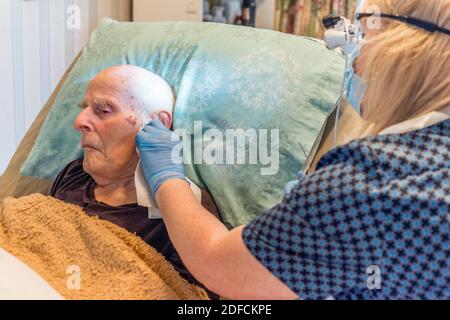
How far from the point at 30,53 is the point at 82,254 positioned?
1093mm

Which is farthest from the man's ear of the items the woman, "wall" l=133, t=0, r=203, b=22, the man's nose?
"wall" l=133, t=0, r=203, b=22

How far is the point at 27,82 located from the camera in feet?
6.69

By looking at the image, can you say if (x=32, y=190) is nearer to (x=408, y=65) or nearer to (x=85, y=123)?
(x=85, y=123)

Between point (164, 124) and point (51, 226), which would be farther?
point (164, 124)

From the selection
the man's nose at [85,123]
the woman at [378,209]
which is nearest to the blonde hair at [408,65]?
the woman at [378,209]

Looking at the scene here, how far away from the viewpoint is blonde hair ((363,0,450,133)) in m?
0.84

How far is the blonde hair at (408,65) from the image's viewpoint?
84 centimetres

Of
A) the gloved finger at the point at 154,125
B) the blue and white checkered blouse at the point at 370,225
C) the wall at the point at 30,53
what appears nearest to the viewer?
the blue and white checkered blouse at the point at 370,225

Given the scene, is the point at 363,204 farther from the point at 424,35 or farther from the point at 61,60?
the point at 61,60

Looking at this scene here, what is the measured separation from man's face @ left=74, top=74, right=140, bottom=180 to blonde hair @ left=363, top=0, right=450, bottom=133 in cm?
64

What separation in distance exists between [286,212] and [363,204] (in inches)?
4.3

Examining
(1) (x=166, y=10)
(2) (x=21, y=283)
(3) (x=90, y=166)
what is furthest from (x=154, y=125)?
(1) (x=166, y=10)

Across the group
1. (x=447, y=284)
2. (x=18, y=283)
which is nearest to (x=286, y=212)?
(x=447, y=284)

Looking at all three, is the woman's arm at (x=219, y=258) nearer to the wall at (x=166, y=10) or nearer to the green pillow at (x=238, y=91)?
the green pillow at (x=238, y=91)
